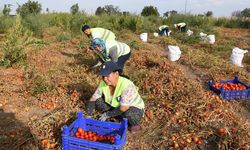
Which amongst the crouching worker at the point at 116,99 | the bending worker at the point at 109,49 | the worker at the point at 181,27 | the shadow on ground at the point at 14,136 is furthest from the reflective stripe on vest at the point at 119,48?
the worker at the point at 181,27

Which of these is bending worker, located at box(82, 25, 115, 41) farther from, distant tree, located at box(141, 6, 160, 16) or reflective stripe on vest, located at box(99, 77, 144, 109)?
distant tree, located at box(141, 6, 160, 16)

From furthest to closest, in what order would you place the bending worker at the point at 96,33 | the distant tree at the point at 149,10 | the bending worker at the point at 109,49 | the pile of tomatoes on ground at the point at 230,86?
the distant tree at the point at 149,10, the bending worker at the point at 96,33, the pile of tomatoes on ground at the point at 230,86, the bending worker at the point at 109,49

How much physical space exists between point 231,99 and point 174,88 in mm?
1052

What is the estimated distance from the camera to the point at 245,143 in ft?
10.7

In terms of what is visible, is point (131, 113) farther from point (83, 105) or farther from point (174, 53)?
point (174, 53)

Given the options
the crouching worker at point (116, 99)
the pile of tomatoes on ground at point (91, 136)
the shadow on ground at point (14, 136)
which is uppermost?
the crouching worker at point (116, 99)

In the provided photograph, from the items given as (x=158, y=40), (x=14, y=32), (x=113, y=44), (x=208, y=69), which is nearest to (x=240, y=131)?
(x=113, y=44)

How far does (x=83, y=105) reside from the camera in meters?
4.45

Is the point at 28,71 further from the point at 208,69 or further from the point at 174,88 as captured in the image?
the point at 208,69

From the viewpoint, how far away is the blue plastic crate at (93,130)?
115 inches

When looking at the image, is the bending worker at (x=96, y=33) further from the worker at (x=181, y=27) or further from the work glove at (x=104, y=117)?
the worker at (x=181, y=27)

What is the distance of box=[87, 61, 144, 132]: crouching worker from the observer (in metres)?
3.41

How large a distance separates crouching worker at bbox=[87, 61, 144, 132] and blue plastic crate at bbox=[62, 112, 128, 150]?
9.1 inches

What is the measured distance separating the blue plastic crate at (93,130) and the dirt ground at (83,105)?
270 millimetres
